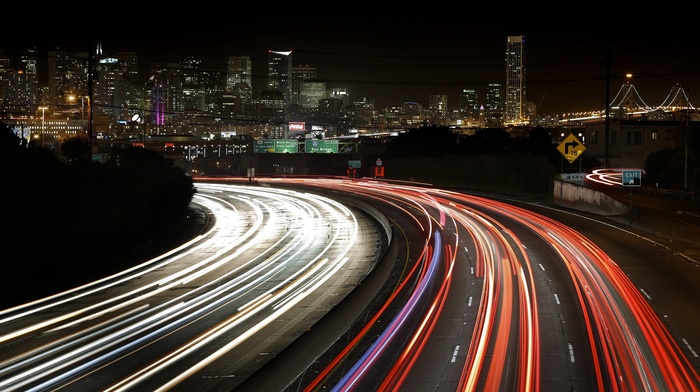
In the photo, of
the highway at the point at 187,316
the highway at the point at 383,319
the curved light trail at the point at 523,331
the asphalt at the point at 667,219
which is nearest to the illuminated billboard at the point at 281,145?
the asphalt at the point at 667,219

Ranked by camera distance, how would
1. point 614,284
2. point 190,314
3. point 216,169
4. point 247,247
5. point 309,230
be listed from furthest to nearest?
point 216,169
point 309,230
point 247,247
point 614,284
point 190,314

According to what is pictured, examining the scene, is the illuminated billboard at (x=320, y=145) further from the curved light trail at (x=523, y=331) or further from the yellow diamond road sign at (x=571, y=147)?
the curved light trail at (x=523, y=331)

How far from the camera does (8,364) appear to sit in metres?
17.1

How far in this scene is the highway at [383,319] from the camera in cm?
1498

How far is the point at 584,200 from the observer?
4734cm

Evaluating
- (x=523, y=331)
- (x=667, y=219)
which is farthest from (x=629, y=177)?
(x=523, y=331)

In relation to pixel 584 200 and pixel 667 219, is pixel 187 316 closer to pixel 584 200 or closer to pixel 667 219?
pixel 667 219

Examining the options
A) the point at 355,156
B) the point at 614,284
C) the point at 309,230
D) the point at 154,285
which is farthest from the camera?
the point at 355,156

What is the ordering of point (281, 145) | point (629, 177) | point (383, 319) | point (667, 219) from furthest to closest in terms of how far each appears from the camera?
point (281, 145) < point (629, 177) < point (667, 219) < point (383, 319)

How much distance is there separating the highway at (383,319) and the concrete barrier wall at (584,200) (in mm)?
4809

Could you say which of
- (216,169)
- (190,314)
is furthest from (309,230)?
(216,169)

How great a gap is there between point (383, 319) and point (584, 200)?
3008 centimetres

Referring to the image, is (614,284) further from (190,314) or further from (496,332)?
(190,314)

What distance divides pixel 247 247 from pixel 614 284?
19025mm
